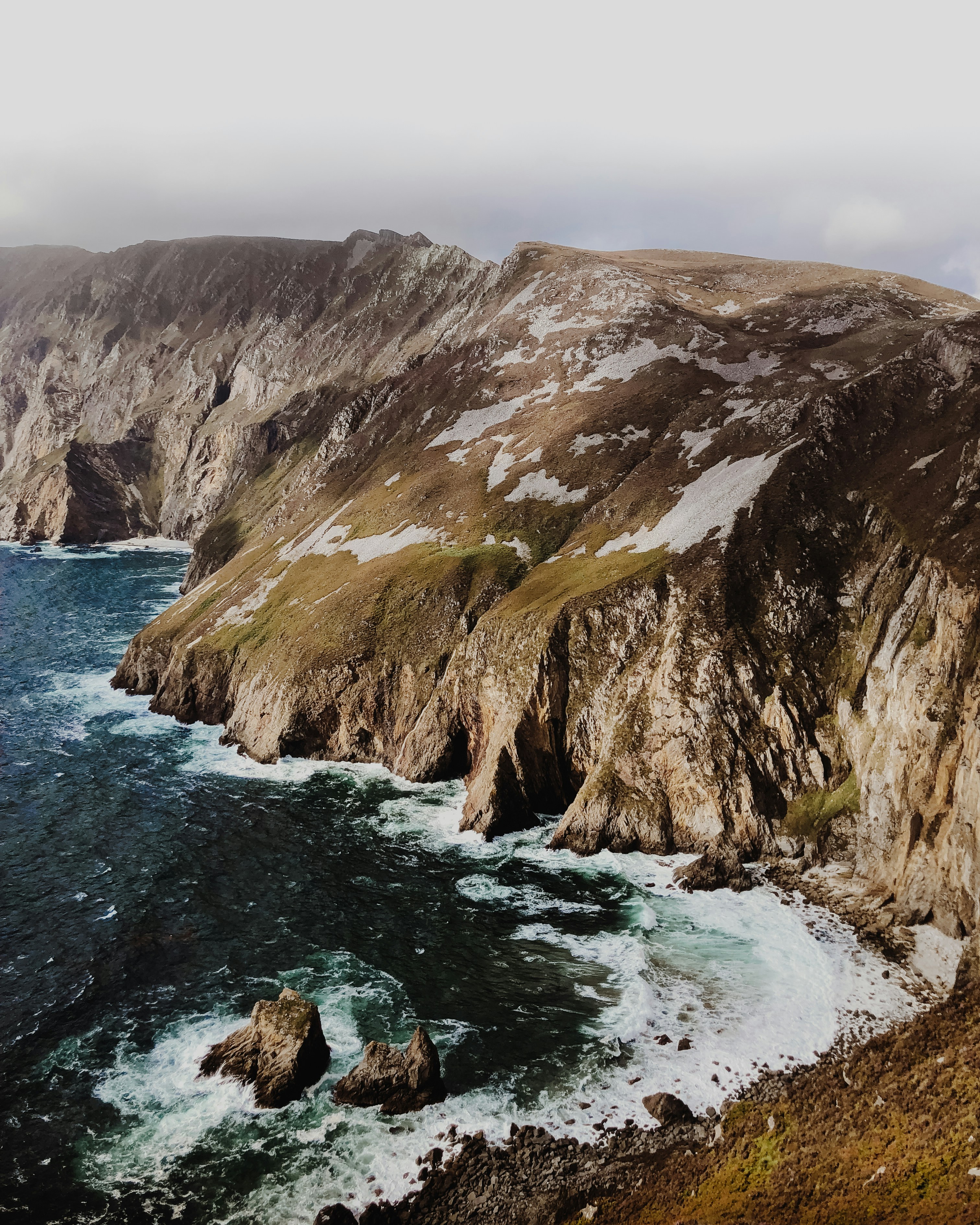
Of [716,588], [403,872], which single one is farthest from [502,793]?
[716,588]

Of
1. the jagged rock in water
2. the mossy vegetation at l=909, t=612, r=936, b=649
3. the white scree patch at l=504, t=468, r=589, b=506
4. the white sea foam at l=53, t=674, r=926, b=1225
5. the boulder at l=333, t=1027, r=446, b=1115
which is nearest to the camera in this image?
the white sea foam at l=53, t=674, r=926, b=1225

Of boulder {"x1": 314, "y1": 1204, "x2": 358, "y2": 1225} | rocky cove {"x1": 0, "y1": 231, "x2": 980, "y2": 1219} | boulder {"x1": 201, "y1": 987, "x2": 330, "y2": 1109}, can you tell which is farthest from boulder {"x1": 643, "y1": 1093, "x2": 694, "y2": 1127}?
boulder {"x1": 201, "y1": 987, "x2": 330, "y2": 1109}

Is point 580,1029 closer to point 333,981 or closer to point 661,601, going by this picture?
point 333,981

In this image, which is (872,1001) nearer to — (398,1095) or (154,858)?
(398,1095)

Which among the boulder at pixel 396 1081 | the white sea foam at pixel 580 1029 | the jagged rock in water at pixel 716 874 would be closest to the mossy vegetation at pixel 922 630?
the jagged rock in water at pixel 716 874

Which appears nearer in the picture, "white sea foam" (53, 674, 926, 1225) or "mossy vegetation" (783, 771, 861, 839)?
"white sea foam" (53, 674, 926, 1225)

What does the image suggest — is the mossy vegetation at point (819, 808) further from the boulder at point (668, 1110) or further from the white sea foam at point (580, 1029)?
the boulder at point (668, 1110)

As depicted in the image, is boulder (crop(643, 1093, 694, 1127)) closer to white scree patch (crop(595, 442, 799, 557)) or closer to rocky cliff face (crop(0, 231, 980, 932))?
rocky cliff face (crop(0, 231, 980, 932))
